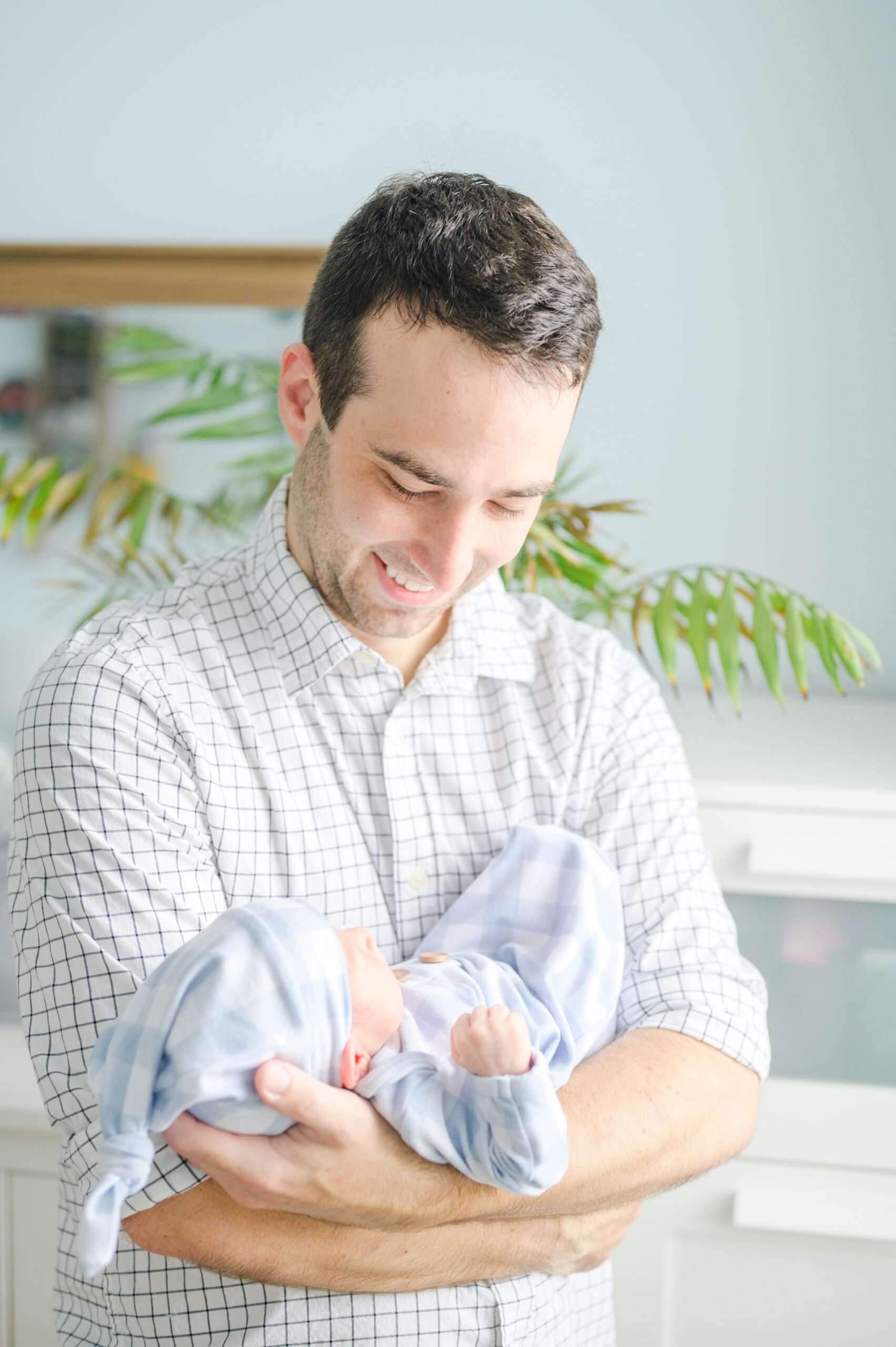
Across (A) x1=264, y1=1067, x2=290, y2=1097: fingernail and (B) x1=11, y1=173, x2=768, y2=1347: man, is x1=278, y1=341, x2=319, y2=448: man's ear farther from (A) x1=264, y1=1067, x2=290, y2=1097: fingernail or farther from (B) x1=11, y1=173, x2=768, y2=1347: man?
(A) x1=264, y1=1067, x2=290, y2=1097: fingernail

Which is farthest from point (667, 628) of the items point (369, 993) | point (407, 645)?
point (369, 993)

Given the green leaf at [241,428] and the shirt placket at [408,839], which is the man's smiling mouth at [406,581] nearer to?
the shirt placket at [408,839]

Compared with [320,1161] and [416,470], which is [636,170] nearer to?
[416,470]

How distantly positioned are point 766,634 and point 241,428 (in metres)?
0.92

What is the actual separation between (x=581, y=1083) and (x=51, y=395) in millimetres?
1553

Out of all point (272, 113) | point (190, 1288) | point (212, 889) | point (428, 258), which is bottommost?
point (190, 1288)

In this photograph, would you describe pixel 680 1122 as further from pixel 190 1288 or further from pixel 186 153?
pixel 186 153

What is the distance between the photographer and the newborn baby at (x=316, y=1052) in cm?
74

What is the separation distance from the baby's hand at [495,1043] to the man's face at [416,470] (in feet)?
1.27

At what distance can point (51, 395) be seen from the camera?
1956 millimetres

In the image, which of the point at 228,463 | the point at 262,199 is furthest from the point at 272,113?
the point at 228,463

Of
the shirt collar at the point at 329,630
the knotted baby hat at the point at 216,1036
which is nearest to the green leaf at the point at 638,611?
the shirt collar at the point at 329,630

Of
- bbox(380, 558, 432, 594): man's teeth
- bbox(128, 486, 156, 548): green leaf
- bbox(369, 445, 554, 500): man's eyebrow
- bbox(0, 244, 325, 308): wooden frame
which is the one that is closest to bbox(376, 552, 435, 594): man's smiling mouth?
bbox(380, 558, 432, 594): man's teeth

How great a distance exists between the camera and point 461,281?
2.99 feet
